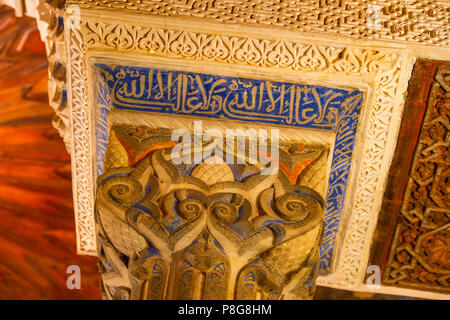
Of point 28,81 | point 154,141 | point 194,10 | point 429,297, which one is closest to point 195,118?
point 154,141

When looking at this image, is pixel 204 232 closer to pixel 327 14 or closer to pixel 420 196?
pixel 327 14

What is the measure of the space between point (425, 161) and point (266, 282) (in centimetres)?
121

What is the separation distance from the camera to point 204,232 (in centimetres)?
195

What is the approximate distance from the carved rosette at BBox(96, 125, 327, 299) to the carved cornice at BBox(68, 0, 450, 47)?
0.71 metres

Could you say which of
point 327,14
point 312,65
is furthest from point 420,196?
point 327,14

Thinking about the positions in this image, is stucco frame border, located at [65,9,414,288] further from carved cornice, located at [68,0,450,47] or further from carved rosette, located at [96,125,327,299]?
carved rosette, located at [96,125,327,299]

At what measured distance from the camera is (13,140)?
9.51 feet

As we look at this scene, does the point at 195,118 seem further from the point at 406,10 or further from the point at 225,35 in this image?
the point at 406,10

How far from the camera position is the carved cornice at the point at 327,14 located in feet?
7.87

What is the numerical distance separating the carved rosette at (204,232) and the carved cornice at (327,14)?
708 millimetres

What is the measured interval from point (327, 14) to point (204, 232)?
119cm

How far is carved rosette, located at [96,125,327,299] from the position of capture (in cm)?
189

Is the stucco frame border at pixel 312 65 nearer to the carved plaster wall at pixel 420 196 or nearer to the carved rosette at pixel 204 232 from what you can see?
the carved plaster wall at pixel 420 196

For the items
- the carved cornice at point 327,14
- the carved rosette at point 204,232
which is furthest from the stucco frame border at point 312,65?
the carved rosette at point 204,232
